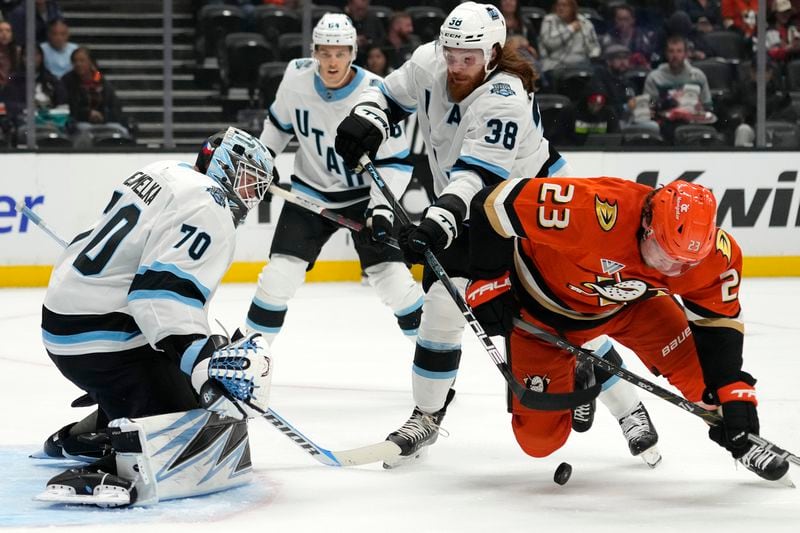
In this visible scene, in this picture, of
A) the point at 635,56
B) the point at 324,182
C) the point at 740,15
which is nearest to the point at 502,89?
the point at 324,182

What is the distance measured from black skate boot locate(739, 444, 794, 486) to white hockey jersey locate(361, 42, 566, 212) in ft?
3.01

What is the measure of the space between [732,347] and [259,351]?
1077 mm

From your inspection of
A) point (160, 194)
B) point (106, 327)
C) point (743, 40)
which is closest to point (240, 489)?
point (106, 327)

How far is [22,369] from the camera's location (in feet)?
15.1

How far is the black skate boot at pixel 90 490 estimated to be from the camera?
2.72 m

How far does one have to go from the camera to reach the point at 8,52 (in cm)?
679

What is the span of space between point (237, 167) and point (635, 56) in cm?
507

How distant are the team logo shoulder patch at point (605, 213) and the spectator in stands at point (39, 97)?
4.67 metres

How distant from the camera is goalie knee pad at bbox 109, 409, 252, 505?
2.73 meters

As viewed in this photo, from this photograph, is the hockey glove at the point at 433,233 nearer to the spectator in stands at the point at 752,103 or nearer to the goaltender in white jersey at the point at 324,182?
the goaltender in white jersey at the point at 324,182

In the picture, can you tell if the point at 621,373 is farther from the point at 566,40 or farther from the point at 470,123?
the point at 566,40

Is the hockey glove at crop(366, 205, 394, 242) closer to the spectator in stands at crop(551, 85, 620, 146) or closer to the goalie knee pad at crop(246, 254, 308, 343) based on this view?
the goalie knee pad at crop(246, 254, 308, 343)

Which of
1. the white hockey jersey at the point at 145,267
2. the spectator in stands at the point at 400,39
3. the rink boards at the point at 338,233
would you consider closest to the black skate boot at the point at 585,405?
the white hockey jersey at the point at 145,267

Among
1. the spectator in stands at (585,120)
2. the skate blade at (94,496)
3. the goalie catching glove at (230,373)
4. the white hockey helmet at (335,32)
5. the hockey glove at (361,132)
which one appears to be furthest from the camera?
the spectator in stands at (585,120)
